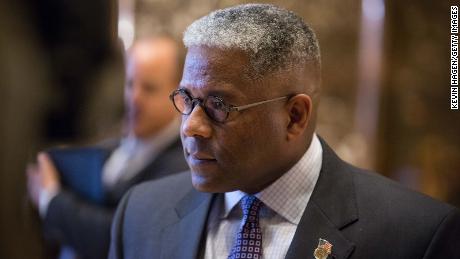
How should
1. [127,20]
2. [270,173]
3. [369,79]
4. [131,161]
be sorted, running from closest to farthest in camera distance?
[270,173] → [131,161] → [369,79] → [127,20]

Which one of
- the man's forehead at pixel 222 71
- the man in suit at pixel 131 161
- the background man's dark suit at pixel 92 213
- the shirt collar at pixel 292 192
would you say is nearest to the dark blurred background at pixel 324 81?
the man in suit at pixel 131 161

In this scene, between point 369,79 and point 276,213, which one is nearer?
point 276,213

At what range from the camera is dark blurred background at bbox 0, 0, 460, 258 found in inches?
101

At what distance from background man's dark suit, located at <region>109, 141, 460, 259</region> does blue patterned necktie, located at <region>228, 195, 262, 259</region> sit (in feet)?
0.31

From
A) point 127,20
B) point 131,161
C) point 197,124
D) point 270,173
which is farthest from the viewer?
point 127,20

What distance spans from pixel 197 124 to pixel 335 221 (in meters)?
0.43

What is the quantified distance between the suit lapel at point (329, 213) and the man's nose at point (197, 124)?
0.34 meters

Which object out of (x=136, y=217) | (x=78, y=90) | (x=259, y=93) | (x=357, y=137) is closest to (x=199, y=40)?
(x=259, y=93)

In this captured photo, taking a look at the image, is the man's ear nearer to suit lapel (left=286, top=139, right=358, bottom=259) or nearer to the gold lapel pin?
suit lapel (left=286, top=139, right=358, bottom=259)

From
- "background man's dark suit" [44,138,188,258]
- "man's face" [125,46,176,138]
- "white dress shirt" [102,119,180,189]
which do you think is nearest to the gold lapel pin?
"background man's dark suit" [44,138,188,258]

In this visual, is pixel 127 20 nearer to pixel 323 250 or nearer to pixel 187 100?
pixel 187 100

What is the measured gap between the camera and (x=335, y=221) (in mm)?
1798

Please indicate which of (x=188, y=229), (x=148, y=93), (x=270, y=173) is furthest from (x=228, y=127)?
(x=148, y=93)

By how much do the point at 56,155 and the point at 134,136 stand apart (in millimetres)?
300
